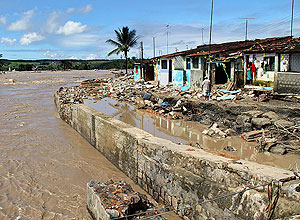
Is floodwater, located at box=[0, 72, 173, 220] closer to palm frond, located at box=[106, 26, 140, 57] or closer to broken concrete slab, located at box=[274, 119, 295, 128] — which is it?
broken concrete slab, located at box=[274, 119, 295, 128]

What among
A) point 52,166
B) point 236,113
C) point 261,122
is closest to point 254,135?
point 261,122

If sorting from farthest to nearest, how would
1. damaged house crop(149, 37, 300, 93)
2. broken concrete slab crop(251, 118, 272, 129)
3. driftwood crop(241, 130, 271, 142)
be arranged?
damaged house crop(149, 37, 300, 93) < broken concrete slab crop(251, 118, 272, 129) < driftwood crop(241, 130, 271, 142)

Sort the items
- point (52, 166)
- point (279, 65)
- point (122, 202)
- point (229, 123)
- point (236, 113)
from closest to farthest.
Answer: point (122, 202) < point (52, 166) < point (229, 123) < point (236, 113) < point (279, 65)

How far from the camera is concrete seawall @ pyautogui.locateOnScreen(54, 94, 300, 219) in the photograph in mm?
3330

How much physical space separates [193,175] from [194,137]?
5.15 meters

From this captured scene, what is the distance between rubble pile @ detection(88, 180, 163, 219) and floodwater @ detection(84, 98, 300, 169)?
168cm

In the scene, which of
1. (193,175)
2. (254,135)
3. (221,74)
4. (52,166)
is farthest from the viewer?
A: (221,74)

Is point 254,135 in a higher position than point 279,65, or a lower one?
lower

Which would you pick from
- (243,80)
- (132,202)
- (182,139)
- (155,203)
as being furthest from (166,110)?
(132,202)

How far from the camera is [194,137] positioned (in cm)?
943

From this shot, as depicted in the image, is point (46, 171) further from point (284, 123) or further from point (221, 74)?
point (221, 74)

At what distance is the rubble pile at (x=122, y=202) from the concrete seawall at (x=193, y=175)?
0.74 m

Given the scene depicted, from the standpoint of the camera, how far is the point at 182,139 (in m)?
9.34

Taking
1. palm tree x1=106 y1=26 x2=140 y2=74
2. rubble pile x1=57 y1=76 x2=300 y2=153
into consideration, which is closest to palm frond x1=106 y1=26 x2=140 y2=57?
palm tree x1=106 y1=26 x2=140 y2=74
